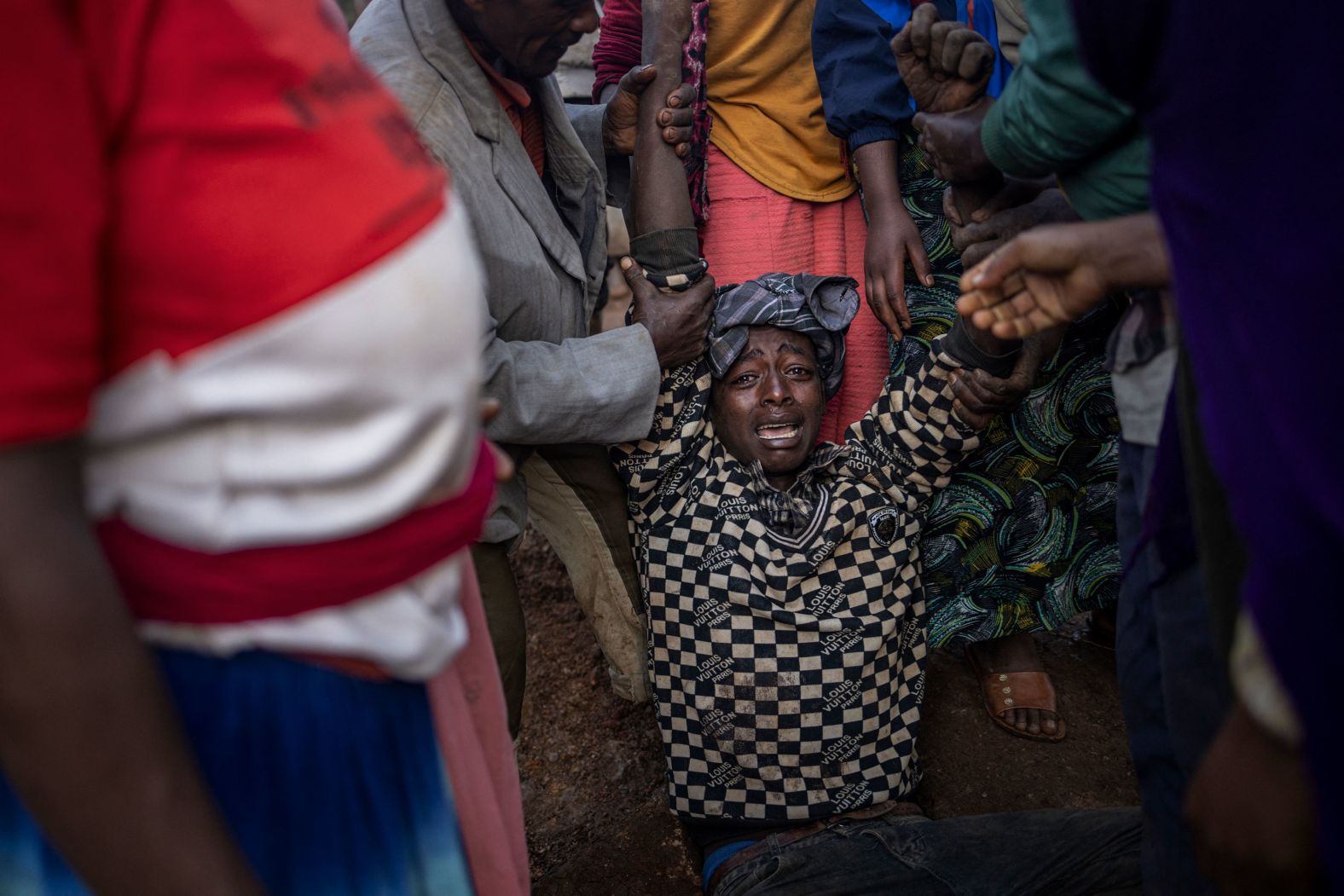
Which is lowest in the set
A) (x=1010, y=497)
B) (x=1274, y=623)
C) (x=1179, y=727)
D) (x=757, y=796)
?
(x=757, y=796)

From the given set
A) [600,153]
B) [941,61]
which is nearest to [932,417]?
[941,61]

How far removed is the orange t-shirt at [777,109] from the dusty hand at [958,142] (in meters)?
0.85

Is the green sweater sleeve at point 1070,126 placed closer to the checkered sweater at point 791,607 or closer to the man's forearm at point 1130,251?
the man's forearm at point 1130,251

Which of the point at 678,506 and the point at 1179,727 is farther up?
the point at 1179,727

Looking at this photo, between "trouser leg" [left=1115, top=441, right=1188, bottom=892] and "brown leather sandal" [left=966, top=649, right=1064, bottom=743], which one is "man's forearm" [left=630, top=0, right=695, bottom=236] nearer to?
"trouser leg" [left=1115, top=441, right=1188, bottom=892]

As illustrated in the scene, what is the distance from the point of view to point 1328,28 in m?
0.60

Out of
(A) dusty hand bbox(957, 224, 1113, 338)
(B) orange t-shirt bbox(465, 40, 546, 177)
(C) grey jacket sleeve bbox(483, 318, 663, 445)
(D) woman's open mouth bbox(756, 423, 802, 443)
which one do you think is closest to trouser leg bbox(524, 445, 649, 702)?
(C) grey jacket sleeve bbox(483, 318, 663, 445)

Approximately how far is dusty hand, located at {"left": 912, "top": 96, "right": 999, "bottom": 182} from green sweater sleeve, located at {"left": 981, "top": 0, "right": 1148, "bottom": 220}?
1.28 feet

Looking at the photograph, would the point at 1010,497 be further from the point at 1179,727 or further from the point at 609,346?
the point at 1179,727

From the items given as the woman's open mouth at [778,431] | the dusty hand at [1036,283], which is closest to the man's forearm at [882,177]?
the woman's open mouth at [778,431]

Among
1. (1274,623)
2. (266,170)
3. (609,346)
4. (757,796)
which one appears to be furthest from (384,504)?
(757,796)

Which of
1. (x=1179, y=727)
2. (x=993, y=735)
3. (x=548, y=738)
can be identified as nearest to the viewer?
(x=1179, y=727)

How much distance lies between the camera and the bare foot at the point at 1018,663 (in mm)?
2545

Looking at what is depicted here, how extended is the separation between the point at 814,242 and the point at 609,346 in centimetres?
91
